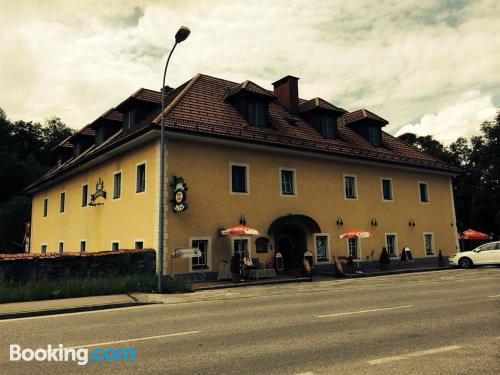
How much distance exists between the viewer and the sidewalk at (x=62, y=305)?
10.8m

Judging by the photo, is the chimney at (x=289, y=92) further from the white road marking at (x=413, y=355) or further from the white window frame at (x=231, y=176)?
the white road marking at (x=413, y=355)

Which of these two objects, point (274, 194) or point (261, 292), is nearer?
point (261, 292)

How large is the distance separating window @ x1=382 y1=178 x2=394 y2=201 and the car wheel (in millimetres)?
5398

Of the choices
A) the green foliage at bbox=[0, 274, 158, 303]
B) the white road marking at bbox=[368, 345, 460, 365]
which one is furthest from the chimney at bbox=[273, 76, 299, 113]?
the white road marking at bbox=[368, 345, 460, 365]

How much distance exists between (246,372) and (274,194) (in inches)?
652

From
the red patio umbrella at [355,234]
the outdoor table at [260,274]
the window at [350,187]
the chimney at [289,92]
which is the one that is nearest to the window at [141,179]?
the outdoor table at [260,274]

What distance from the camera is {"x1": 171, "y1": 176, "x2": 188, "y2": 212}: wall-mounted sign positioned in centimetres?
1770

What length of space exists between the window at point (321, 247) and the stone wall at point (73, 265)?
9529 mm

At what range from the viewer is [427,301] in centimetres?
1141

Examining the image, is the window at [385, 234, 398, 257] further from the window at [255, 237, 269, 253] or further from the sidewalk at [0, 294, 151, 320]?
the sidewalk at [0, 294, 151, 320]

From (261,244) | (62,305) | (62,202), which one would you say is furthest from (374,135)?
(62,305)

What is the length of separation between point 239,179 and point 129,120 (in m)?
7.56

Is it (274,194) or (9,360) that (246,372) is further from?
(274,194)

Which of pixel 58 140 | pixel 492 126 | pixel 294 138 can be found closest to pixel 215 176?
pixel 294 138
